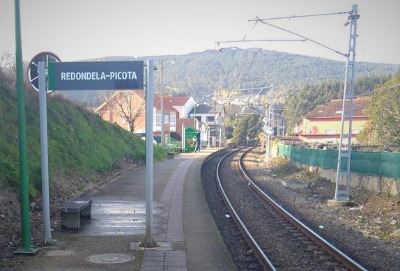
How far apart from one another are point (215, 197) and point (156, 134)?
49524 mm

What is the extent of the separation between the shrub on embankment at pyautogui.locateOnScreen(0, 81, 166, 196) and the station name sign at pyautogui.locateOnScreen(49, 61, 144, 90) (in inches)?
169

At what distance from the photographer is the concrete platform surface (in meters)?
8.09

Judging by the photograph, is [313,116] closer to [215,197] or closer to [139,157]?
[139,157]

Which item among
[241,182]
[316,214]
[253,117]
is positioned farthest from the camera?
Answer: [253,117]

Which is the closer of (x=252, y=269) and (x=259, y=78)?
(x=252, y=269)

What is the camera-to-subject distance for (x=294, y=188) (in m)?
22.1

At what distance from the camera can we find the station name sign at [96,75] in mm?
8992

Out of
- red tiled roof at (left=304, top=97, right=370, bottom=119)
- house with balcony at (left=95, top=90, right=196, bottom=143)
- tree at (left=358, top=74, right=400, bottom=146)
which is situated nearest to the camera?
tree at (left=358, top=74, right=400, bottom=146)

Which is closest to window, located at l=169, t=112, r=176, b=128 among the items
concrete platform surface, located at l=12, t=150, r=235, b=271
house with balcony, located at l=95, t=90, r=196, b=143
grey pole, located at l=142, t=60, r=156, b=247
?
house with balcony, located at l=95, t=90, r=196, b=143

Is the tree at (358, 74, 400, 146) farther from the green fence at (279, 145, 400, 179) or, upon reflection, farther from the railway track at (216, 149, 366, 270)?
the railway track at (216, 149, 366, 270)

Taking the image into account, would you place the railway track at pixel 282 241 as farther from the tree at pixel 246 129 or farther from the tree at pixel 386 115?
the tree at pixel 246 129

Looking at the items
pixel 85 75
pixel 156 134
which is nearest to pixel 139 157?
pixel 85 75

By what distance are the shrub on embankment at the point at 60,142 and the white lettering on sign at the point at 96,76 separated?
441cm

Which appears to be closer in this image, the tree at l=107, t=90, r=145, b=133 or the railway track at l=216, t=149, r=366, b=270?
the railway track at l=216, t=149, r=366, b=270
